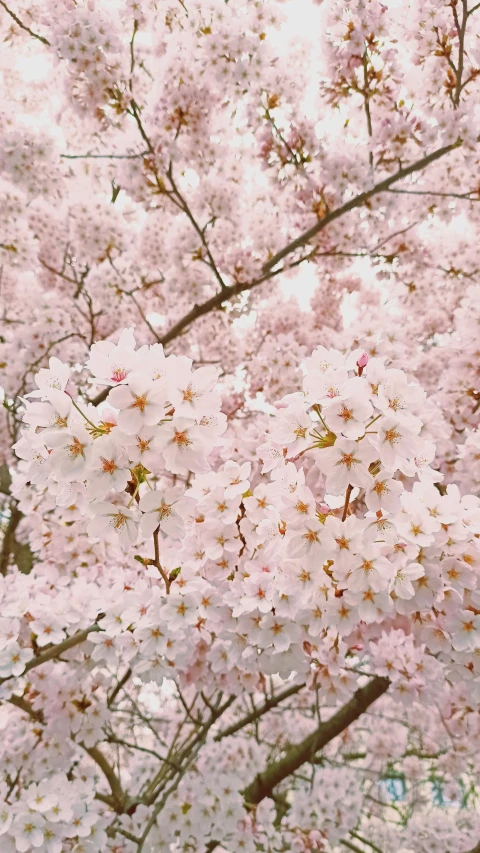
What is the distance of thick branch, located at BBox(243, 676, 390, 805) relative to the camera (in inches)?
140

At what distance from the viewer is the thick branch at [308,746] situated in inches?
140

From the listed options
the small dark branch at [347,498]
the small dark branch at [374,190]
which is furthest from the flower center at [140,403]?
the small dark branch at [374,190]

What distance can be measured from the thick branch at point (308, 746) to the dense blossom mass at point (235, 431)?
0.9 inches

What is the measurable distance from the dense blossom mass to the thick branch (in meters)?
0.02

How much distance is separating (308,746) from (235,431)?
241cm

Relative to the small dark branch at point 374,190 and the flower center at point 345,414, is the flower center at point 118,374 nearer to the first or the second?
the flower center at point 345,414

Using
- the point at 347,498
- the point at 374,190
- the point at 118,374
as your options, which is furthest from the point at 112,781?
the point at 374,190

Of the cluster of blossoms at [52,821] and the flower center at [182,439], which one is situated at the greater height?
the flower center at [182,439]

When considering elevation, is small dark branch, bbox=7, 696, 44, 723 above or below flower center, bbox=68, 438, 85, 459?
below

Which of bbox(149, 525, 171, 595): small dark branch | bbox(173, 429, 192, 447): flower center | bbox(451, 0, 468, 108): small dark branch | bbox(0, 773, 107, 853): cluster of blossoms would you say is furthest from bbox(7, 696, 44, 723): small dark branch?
bbox(451, 0, 468, 108): small dark branch

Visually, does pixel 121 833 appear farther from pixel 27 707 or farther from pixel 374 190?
pixel 374 190

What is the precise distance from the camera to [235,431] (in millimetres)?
4477

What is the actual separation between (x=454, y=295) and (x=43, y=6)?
437 cm

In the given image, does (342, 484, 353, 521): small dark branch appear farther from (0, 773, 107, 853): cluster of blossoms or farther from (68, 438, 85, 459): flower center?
(0, 773, 107, 853): cluster of blossoms
